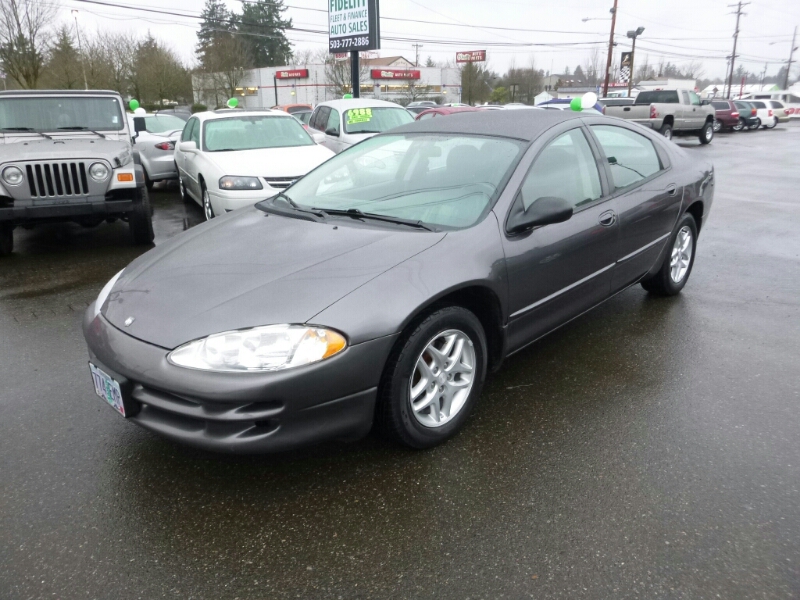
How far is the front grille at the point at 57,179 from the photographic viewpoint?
243 inches

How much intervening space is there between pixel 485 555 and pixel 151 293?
1.82m

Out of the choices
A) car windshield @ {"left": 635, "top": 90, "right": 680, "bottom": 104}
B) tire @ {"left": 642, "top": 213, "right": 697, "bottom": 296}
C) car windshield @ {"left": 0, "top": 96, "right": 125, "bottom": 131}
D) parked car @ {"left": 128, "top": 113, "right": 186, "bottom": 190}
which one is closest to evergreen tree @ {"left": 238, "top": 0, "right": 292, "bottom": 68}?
car windshield @ {"left": 635, "top": 90, "right": 680, "bottom": 104}

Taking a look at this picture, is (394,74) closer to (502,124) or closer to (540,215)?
(502,124)

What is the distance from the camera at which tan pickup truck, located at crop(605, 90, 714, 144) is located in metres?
22.6

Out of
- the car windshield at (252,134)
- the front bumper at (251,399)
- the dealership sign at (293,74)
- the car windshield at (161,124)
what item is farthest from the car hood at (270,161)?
the dealership sign at (293,74)

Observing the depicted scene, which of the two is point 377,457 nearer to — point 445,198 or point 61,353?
point 445,198

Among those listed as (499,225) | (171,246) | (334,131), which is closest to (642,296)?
(499,225)

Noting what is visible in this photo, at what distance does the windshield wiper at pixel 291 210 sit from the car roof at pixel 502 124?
0.90m

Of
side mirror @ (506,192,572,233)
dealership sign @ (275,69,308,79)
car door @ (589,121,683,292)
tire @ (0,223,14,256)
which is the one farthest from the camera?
dealership sign @ (275,69,308,79)

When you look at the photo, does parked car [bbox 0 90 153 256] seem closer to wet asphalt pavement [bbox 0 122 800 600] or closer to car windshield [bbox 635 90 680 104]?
wet asphalt pavement [bbox 0 122 800 600]

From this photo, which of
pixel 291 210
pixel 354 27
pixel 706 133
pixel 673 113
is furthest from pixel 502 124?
pixel 706 133

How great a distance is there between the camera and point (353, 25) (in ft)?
47.1

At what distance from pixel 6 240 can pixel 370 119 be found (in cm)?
635

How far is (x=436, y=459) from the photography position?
9.43 ft
